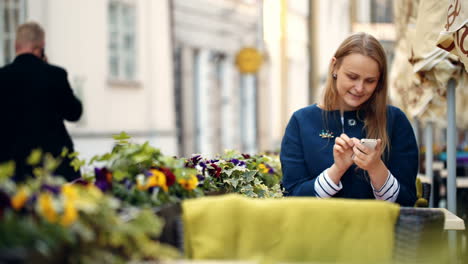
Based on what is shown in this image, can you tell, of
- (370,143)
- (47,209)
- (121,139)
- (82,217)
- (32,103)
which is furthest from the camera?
(32,103)

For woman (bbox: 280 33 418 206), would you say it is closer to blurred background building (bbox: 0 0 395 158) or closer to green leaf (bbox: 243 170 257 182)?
green leaf (bbox: 243 170 257 182)

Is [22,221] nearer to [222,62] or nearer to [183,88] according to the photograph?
[183,88]

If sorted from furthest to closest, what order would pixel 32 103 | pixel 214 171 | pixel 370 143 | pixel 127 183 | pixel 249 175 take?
1. pixel 32 103
2. pixel 249 175
3. pixel 214 171
4. pixel 370 143
5. pixel 127 183

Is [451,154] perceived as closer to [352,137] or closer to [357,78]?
[352,137]

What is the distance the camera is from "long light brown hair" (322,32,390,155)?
2.79 meters

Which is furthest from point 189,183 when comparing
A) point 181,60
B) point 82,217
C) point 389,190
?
point 181,60

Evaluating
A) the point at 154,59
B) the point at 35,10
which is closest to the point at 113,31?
the point at 154,59

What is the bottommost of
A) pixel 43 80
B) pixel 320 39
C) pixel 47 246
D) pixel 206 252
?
pixel 206 252

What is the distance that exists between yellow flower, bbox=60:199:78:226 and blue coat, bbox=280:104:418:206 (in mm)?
1560

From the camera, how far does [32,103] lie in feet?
14.7

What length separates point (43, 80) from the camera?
4.53 m

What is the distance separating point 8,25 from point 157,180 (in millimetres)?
8327

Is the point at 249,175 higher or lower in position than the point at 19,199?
lower

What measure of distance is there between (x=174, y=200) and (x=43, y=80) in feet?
9.24
